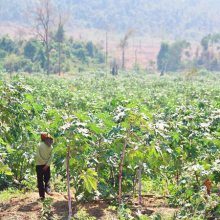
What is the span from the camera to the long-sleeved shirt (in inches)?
278

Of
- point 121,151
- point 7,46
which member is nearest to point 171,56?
point 7,46

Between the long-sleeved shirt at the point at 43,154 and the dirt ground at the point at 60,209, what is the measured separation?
2.13 feet

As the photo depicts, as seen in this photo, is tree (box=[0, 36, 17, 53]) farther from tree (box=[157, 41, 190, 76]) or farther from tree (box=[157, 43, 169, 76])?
tree (box=[157, 41, 190, 76])

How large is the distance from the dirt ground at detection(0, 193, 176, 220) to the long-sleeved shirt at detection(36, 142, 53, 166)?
65cm

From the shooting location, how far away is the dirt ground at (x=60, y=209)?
21.9 feet

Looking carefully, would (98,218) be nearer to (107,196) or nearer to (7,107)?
(107,196)

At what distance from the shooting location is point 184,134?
782 centimetres

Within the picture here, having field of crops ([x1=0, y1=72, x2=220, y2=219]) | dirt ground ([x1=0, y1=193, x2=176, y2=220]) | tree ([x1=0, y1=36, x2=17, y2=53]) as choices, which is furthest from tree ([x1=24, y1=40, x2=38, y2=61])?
dirt ground ([x1=0, y1=193, x2=176, y2=220])

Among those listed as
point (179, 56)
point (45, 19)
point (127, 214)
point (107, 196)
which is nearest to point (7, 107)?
point (107, 196)

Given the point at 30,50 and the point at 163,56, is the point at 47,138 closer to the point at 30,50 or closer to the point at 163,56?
the point at 30,50

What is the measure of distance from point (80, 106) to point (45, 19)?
4253 centimetres

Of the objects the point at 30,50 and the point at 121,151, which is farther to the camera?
the point at 30,50

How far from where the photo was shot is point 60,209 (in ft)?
22.5

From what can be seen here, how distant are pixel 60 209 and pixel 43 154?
90 cm
